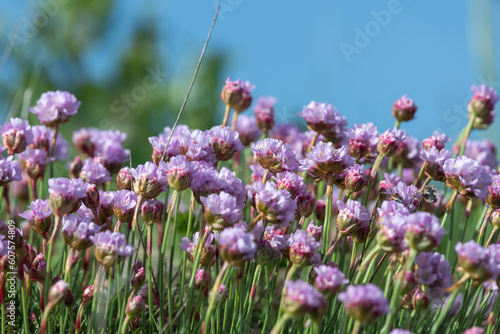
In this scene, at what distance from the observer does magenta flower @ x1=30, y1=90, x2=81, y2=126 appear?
4.41 ft

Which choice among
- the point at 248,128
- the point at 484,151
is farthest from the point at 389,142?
the point at 484,151

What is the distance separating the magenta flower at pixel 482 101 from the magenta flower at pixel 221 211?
0.78 metres

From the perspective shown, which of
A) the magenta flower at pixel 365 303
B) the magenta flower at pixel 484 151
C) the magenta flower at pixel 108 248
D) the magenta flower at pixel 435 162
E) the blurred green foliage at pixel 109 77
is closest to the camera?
the magenta flower at pixel 365 303

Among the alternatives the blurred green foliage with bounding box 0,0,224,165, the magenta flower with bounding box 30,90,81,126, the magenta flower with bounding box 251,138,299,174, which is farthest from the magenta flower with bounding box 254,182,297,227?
the blurred green foliage with bounding box 0,0,224,165

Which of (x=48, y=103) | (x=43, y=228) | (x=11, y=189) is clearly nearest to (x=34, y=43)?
(x=11, y=189)

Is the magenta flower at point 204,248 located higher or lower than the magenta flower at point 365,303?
higher

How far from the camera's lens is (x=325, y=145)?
108 centimetres

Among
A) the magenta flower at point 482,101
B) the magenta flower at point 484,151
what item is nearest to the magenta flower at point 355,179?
the magenta flower at point 482,101

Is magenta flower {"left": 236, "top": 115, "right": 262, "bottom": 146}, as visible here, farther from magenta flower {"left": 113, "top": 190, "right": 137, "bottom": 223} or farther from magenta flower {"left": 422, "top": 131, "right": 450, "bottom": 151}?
magenta flower {"left": 113, "top": 190, "right": 137, "bottom": 223}

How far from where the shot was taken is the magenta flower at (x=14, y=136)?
123cm

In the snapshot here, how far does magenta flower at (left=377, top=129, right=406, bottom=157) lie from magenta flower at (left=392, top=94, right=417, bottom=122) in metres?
0.26

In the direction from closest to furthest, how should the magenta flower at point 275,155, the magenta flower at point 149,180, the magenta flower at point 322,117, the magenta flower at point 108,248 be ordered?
the magenta flower at point 108,248 → the magenta flower at point 149,180 → the magenta flower at point 275,155 → the magenta flower at point 322,117

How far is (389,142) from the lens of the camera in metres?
1.14

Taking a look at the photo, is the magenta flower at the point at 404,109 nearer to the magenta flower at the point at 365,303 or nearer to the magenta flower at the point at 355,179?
the magenta flower at the point at 355,179
